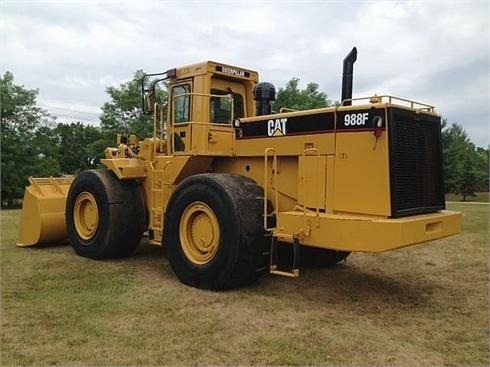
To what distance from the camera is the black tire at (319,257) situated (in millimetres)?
7715

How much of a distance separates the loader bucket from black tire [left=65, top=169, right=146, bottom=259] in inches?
28.6

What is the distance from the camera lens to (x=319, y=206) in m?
6.09

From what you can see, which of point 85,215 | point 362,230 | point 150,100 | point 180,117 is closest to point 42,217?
point 85,215

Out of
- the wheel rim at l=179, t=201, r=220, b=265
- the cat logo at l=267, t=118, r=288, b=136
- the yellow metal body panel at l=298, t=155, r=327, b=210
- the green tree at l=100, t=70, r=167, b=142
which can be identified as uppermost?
the green tree at l=100, t=70, r=167, b=142

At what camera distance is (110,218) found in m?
8.12

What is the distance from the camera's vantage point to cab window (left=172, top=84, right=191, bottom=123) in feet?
25.1

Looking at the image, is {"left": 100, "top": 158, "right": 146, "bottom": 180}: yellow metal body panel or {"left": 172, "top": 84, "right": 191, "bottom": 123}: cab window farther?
{"left": 100, "top": 158, "right": 146, "bottom": 180}: yellow metal body panel

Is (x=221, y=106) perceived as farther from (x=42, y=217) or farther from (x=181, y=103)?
(x=42, y=217)

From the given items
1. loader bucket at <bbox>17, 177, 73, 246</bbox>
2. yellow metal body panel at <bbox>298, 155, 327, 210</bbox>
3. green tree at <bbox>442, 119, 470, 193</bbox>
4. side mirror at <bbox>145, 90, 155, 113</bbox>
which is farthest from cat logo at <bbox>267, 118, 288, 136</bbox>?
green tree at <bbox>442, 119, 470, 193</bbox>

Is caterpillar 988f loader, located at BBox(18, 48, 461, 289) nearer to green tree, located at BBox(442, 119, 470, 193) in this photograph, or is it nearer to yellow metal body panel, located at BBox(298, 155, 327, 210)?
yellow metal body panel, located at BBox(298, 155, 327, 210)

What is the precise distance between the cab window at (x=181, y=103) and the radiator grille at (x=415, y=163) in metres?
3.20

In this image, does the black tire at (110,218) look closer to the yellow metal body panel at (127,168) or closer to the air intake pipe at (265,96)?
the yellow metal body panel at (127,168)

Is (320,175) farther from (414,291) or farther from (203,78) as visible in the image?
(203,78)

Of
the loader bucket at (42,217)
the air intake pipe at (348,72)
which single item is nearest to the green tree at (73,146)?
the loader bucket at (42,217)
